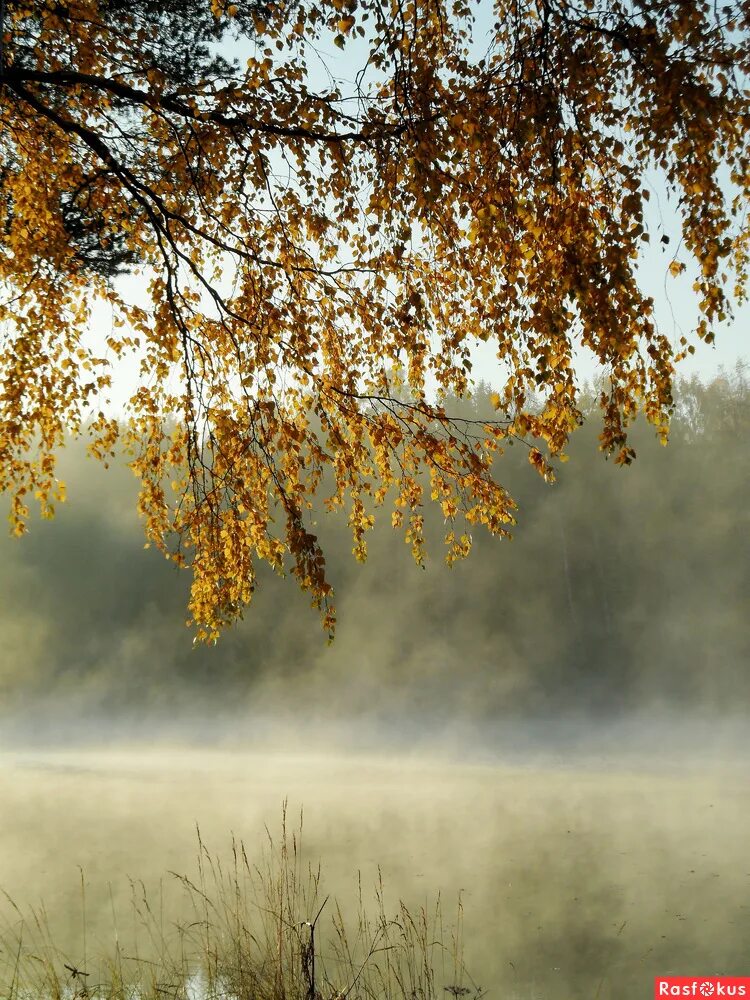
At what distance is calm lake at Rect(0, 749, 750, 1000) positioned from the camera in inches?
242

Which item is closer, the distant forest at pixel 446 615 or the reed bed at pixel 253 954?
the reed bed at pixel 253 954

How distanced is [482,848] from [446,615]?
16149 mm

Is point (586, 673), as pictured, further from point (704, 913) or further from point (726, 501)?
point (704, 913)

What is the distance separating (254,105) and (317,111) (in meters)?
0.34

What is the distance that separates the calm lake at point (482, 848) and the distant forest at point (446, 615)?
292 inches

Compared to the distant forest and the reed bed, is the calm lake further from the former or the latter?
the distant forest

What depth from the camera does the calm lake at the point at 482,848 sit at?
614cm

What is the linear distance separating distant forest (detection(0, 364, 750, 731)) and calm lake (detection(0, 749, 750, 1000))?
24.4 feet

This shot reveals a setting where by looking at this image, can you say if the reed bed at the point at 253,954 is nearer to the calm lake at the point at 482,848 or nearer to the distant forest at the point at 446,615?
the calm lake at the point at 482,848

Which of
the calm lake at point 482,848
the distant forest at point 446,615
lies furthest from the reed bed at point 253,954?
the distant forest at point 446,615

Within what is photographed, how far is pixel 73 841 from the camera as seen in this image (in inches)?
371

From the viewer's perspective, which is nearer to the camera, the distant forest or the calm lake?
the calm lake

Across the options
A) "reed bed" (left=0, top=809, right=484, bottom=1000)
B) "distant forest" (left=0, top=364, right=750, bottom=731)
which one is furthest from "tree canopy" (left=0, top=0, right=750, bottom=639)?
"distant forest" (left=0, top=364, right=750, bottom=731)

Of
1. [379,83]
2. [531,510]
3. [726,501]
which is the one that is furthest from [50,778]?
[726,501]
